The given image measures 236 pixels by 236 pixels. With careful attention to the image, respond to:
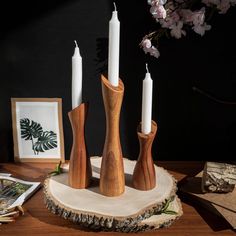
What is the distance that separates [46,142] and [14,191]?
0.24m

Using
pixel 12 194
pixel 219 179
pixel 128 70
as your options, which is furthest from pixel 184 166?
pixel 12 194

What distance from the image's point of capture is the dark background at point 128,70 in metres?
1.28

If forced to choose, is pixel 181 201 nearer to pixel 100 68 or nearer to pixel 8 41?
pixel 100 68

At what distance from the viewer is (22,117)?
1.33 metres

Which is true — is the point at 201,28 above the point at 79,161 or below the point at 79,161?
above

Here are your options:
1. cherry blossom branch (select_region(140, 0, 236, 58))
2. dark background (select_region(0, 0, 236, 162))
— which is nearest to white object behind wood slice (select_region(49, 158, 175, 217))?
dark background (select_region(0, 0, 236, 162))

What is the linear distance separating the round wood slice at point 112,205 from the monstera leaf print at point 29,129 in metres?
0.28

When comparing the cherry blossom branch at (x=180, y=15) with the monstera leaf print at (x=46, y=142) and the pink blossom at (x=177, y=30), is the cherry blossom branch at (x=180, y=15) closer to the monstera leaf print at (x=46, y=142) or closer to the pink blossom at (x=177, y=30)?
the pink blossom at (x=177, y=30)

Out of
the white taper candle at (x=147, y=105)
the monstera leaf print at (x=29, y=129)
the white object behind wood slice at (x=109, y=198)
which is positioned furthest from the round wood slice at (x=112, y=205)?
the monstera leaf print at (x=29, y=129)

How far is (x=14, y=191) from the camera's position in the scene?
1.16 metres

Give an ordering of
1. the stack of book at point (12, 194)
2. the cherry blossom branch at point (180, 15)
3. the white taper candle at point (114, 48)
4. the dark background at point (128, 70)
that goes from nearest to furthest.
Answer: the white taper candle at point (114, 48) → the stack of book at point (12, 194) → the cherry blossom branch at point (180, 15) → the dark background at point (128, 70)

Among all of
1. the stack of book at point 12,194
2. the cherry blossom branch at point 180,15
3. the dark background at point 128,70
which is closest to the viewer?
the stack of book at point 12,194

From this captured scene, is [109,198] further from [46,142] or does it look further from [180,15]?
[180,15]

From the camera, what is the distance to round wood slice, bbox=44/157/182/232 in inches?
37.4
